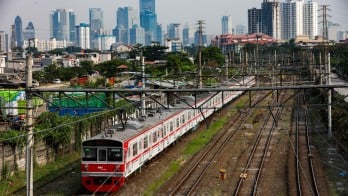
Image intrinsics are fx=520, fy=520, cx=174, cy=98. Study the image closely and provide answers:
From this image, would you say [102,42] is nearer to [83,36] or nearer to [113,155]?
[83,36]

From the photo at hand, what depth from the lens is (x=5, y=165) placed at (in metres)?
12.8

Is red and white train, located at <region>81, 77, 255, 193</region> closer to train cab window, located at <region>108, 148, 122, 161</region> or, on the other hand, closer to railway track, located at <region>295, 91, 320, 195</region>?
train cab window, located at <region>108, 148, 122, 161</region>

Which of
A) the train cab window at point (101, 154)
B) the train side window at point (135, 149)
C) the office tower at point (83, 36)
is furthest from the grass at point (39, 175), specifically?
the office tower at point (83, 36)

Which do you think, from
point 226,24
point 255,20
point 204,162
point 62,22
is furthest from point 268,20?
point 62,22

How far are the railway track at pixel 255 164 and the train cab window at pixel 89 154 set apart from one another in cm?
319

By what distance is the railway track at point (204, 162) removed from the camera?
11.8 m

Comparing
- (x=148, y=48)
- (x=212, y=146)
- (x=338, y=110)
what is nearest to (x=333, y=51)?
(x=148, y=48)

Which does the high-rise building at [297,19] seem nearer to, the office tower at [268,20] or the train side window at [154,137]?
the office tower at [268,20]

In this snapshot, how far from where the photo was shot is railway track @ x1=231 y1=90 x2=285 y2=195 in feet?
38.3

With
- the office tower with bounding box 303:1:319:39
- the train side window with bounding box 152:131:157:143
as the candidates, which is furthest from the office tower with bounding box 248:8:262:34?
the train side window with bounding box 152:131:157:143

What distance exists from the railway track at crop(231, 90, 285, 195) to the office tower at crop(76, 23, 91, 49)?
151032 mm

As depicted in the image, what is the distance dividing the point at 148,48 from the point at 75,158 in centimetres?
4337

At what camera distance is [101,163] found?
1152 centimetres

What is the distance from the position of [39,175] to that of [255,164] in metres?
5.97
